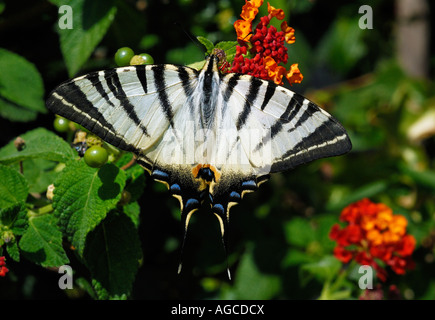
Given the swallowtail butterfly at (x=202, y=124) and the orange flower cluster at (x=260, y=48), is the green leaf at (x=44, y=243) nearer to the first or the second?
the swallowtail butterfly at (x=202, y=124)

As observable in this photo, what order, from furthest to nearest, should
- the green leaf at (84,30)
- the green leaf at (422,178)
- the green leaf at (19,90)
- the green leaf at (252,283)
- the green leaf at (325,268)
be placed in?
1. the green leaf at (422,178)
2. the green leaf at (252,283)
3. the green leaf at (325,268)
4. the green leaf at (19,90)
5. the green leaf at (84,30)

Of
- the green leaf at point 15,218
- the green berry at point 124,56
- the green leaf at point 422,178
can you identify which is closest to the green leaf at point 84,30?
the green berry at point 124,56

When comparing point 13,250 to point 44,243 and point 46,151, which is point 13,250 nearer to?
point 44,243

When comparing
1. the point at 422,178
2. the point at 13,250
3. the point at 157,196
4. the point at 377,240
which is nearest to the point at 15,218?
the point at 13,250

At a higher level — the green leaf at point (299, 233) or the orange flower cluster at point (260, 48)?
the orange flower cluster at point (260, 48)

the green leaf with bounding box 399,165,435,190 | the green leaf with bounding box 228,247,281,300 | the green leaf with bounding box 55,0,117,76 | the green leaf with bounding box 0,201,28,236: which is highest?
the green leaf with bounding box 55,0,117,76

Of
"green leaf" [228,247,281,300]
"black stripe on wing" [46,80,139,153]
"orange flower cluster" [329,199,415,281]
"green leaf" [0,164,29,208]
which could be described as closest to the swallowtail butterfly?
"black stripe on wing" [46,80,139,153]

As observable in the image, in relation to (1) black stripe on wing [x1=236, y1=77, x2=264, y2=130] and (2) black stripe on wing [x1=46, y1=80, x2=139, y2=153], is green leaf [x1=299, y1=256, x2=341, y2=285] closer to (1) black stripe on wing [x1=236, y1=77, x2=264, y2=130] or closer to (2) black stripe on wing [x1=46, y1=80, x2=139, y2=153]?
(1) black stripe on wing [x1=236, y1=77, x2=264, y2=130]
